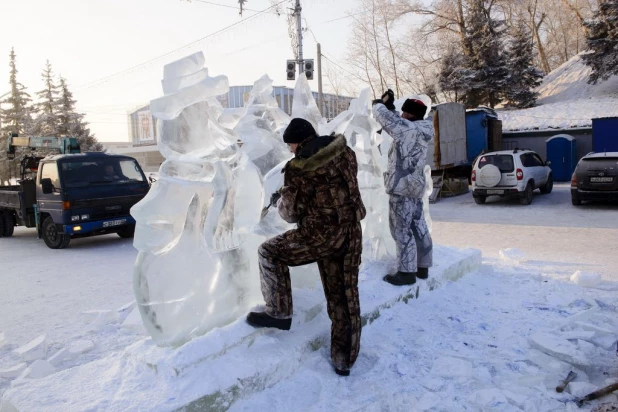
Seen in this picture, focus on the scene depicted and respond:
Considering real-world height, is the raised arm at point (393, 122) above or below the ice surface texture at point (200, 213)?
above

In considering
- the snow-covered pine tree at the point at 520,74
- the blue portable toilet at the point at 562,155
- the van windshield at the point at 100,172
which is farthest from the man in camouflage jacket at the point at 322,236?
the snow-covered pine tree at the point at 520,74

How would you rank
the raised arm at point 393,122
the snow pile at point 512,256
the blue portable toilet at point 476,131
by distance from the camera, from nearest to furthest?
the raised arm at point 393,122, the snow pile at point 512,256, the blue portable toilet at point 476,131

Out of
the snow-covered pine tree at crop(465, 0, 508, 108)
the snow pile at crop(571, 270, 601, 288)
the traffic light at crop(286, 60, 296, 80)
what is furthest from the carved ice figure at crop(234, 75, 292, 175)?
the snow-covered pine tree at crop(465, 0, 508, 108)

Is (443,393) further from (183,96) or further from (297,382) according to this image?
(183,96)

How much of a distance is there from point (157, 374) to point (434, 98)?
31.4 metres

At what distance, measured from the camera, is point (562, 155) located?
20453mm

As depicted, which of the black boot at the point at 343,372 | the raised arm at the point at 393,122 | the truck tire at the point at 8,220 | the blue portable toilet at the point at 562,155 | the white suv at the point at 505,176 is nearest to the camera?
the black boot at the point at 343,372

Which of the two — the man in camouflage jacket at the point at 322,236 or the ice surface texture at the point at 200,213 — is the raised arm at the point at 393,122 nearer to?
the ice surface texture at the point at 200,213

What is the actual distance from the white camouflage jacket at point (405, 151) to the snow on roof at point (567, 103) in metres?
20.5

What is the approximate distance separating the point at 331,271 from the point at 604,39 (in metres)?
29.0

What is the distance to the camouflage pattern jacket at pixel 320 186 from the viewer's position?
325 cm

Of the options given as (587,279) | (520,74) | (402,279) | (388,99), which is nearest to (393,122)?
(388,99)

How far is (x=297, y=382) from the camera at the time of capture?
3367mm

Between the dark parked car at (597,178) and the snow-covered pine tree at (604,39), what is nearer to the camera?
the dark parked car at (597,178)
